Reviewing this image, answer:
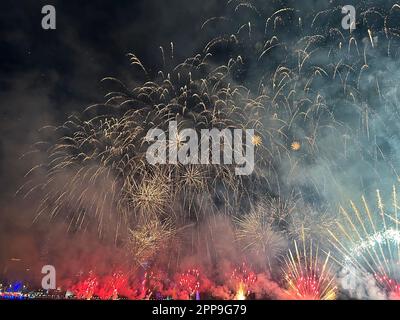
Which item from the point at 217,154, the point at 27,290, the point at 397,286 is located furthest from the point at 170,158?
the point at 27,290
